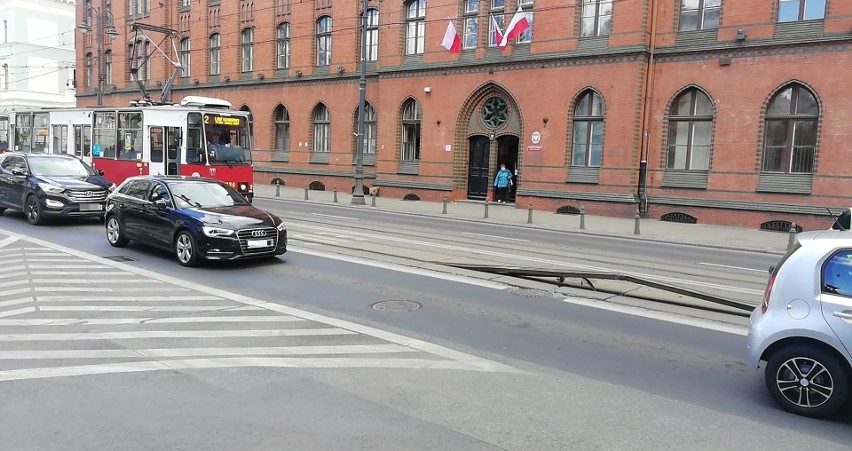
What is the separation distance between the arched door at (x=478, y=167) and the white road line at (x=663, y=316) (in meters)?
20.5

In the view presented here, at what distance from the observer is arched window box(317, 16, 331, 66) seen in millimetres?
35531

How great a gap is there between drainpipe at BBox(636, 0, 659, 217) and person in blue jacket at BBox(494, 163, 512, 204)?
5.79 m

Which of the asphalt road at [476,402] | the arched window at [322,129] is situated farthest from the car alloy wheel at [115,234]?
the arched window at [322,129]

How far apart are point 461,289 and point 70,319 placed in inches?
200

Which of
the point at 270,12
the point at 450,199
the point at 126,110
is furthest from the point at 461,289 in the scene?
the point at 270,12

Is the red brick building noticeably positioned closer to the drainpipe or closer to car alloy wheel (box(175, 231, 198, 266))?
the drainpipe

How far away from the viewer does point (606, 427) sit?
15.6 feet

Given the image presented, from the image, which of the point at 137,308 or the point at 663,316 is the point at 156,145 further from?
the point at 663,316

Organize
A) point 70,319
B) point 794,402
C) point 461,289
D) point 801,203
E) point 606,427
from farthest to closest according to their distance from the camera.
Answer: point 801,203 → point 461,289 → point 70,319 → point 794,402 → point 606,427

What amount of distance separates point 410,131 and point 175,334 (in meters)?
26.0

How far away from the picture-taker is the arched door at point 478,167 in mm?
29422

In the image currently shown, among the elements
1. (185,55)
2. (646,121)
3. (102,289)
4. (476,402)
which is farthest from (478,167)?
(185,55)

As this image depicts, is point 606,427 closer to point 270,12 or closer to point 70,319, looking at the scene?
point 70,319

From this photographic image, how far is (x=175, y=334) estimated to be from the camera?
6906 mm
